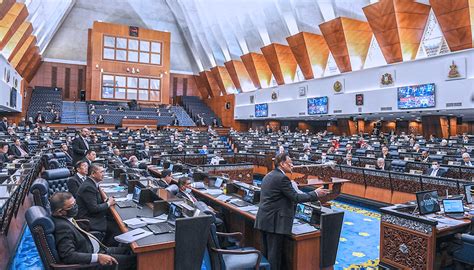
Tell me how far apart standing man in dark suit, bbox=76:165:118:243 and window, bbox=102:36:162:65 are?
95.1 ft

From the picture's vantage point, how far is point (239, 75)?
30.7 metres

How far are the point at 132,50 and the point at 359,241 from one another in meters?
30.4

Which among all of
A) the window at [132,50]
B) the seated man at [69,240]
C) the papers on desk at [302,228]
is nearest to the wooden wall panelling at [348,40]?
the papers on desk at [302,228]

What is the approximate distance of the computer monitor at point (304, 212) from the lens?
3.96m

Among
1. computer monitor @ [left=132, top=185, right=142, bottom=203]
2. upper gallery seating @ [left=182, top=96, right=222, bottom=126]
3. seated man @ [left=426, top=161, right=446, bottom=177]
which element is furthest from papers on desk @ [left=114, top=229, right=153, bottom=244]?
upper gallery seating @ [left=182, top=96, right=222, bottom=126]

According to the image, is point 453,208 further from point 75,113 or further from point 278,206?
point 75,113

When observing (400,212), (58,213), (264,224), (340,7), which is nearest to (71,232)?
(58,213)

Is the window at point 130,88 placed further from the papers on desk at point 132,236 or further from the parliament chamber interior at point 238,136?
the papers on desk at point 132,236

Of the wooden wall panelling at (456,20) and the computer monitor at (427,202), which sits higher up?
the wooden wall panelling at (456,20)

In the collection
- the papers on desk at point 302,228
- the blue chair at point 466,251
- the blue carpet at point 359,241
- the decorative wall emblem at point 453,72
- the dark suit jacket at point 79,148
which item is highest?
the decorative wall emblem at point 453,72

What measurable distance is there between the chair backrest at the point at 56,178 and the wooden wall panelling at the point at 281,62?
67.1 ft

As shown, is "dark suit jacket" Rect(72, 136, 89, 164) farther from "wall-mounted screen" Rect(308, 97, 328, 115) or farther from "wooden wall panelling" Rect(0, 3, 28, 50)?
"wall-mounted screen" Rect(308, 97, 328, 115)

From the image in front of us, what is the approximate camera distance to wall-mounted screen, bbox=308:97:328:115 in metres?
22.5

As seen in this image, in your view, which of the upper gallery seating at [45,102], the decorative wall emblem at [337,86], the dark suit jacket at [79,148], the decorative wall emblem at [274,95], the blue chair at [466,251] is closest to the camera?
the blue chair at [466,251]
